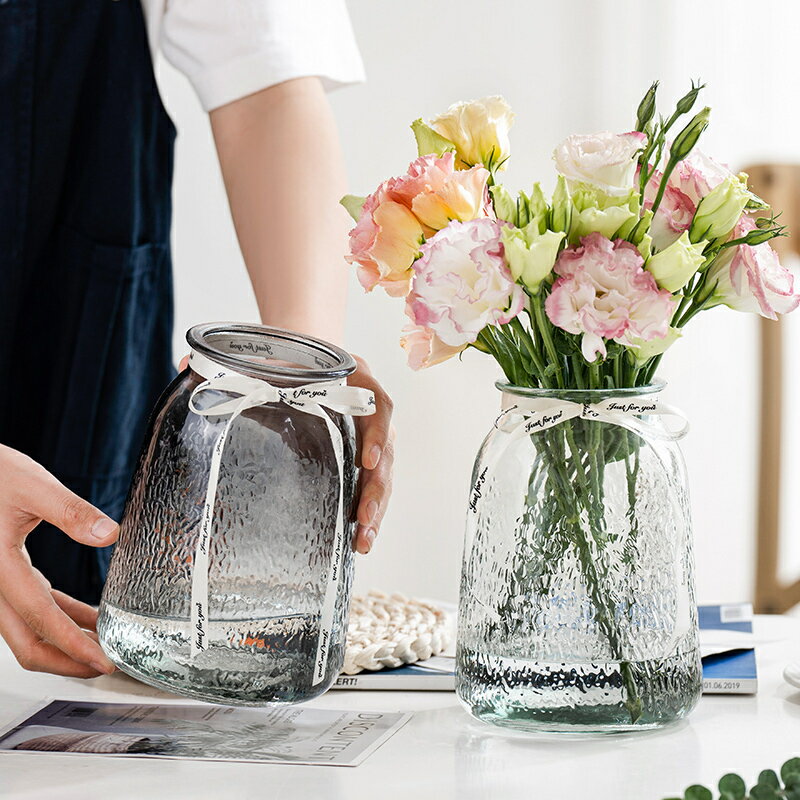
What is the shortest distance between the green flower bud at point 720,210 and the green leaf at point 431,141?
0.13 metres

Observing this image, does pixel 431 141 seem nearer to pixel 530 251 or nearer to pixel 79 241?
pixel 530 251

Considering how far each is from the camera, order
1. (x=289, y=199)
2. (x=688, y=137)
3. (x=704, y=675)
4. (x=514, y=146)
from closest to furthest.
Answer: (x=688, y=137) < (x=704, y=675) < (x=289, y=199) < (x=514, y=146)

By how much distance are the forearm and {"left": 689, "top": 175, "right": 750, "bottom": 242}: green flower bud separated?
0.38 metres

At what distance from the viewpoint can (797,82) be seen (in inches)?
89.8

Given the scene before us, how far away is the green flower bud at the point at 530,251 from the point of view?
532mm

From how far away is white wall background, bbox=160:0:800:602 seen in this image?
6.57 feet

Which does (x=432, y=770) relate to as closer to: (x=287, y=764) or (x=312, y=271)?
(x=287, y=764)

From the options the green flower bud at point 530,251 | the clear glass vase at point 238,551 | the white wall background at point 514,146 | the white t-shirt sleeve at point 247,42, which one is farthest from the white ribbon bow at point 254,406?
the white wall background at point 514,146

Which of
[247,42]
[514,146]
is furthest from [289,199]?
[514,146]

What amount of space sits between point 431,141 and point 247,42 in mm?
501

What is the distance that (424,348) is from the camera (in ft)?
1.98

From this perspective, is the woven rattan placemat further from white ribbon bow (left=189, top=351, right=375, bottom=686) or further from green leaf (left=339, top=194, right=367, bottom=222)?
green leaf (left=339, top=194, right=367, bottom=222)

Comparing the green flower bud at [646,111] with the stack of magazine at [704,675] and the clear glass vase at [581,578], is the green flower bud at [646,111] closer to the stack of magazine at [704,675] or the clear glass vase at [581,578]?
the clear glass vase at [581,578]

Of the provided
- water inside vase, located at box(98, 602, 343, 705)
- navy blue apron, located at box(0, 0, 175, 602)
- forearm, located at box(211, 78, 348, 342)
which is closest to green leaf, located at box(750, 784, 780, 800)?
water inside vase, located at box(98, 602, 343, 705)
